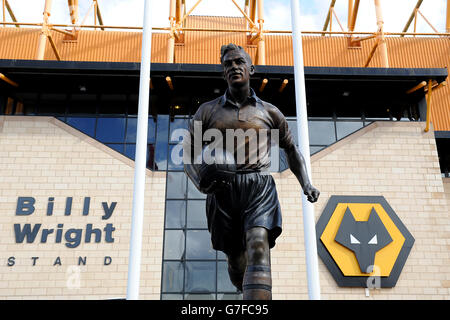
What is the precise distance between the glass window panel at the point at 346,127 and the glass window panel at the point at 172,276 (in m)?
8.44

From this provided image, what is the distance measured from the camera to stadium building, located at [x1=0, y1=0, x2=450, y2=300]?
57.6 ft

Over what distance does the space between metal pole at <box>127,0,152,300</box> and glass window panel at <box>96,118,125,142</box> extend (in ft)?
29.8

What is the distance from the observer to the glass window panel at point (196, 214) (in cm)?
1861

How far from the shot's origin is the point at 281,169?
19.3 m

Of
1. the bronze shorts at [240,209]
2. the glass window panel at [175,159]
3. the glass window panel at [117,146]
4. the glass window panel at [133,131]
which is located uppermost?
the glass window panel at [133,131]

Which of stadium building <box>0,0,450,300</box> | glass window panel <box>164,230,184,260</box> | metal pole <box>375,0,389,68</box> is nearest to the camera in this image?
stadium building <box>0,0,450,300</box>

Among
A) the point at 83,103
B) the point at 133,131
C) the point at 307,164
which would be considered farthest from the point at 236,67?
the point at 83,103

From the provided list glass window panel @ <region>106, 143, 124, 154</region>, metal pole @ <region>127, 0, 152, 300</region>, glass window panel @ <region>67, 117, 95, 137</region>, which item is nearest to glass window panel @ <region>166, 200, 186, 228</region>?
glass window panel @ <region>106, 143, 124, 154</region>

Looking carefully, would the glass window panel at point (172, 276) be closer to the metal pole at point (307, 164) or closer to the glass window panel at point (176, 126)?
the glass window panel at point (176, 126)

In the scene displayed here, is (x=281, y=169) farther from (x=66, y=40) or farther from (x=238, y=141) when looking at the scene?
(x=238, y=141)

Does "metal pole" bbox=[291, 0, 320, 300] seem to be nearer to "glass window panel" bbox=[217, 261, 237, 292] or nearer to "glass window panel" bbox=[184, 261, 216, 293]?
"glass window panel" bbox=[217, 261, 237, 292]

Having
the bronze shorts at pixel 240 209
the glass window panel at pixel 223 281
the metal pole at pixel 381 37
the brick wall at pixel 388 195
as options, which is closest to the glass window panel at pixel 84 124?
the glass window panel at pixel 223 281

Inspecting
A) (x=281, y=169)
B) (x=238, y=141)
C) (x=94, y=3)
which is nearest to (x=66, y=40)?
(x=94, y=3)
